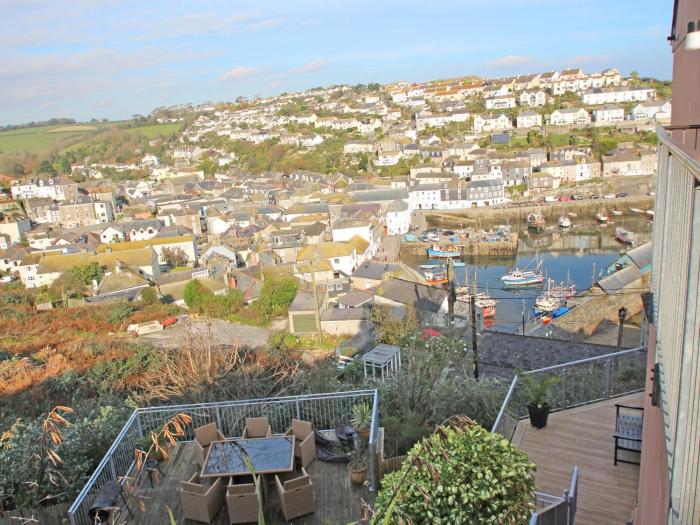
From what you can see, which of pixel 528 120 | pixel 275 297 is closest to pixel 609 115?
pixel 528 120

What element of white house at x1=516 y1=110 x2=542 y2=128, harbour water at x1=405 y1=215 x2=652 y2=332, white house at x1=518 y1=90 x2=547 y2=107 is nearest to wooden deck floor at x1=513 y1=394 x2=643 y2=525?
harbour water at x1=405 y1=215 x2=652 y2=332

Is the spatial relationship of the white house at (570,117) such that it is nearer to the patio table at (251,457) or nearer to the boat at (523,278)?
the boat at (523,278)

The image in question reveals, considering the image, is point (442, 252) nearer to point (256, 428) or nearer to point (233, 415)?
point (233, 415)

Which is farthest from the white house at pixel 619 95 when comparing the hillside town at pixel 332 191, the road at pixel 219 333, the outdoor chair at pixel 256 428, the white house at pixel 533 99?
the outdoor chair at pixel 256 428

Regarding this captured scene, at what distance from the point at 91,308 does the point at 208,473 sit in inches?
907

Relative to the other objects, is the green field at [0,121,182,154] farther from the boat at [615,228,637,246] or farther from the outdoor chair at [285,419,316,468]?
the outdoor chair at [285,419,316,468]

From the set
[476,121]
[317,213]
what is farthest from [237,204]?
[476,121]

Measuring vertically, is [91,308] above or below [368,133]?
below

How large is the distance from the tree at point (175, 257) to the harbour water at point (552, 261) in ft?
47.4

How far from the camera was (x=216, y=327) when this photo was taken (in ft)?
76.3

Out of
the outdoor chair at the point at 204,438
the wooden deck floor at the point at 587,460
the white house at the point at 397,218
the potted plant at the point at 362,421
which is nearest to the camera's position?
the wooden deck floor at the point at 587,460

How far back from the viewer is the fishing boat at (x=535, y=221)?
40938 mm

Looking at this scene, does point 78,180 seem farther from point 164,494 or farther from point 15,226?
point 164,494

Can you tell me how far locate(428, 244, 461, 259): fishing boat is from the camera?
3481 centimetres
